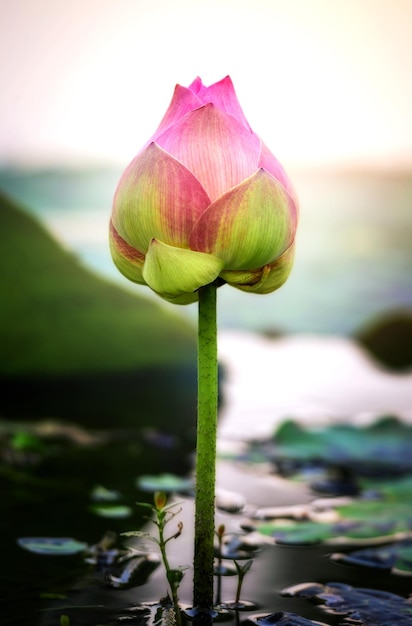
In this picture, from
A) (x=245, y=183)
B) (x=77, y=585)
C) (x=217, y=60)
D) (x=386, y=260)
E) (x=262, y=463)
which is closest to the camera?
(x=245, y=183)

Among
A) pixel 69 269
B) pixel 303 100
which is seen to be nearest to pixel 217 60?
pixel 303 100

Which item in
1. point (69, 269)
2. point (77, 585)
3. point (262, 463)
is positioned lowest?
point (77, 585)

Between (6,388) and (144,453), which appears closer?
(144,453)

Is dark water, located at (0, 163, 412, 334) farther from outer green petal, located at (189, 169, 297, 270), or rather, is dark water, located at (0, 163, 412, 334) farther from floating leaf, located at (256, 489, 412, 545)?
outer green petal, located at (189, 169, 297, 270)

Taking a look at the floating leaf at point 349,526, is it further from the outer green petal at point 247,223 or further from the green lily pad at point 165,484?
the outer green petal at point 247,223

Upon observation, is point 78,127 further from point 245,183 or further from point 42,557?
point 245,183

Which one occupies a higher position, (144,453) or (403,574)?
(144,453)

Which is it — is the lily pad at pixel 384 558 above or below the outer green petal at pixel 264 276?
below

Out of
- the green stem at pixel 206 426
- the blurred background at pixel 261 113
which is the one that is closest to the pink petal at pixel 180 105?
the green stem at pixel 206 426
